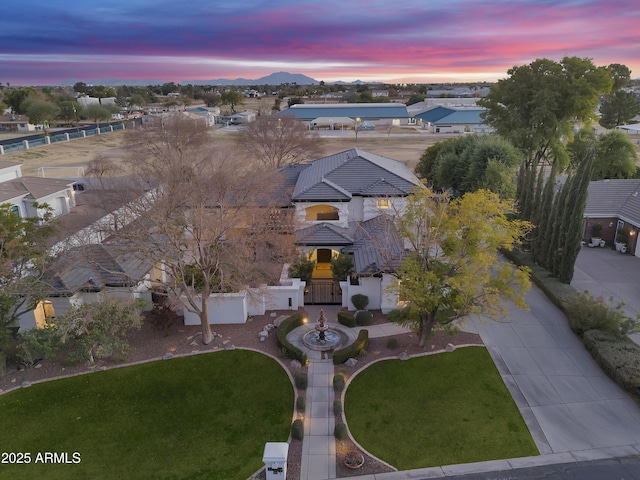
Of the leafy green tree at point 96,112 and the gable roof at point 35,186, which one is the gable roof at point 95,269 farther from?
the leafy green tree at point 96,112

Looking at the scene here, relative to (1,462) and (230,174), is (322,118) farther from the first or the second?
(1,462)

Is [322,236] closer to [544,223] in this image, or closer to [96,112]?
[544,223]

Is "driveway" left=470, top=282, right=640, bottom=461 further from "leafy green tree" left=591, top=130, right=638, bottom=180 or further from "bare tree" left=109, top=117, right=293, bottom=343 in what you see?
"leafy green tree" left=591, top=130, right=638, bottom=180

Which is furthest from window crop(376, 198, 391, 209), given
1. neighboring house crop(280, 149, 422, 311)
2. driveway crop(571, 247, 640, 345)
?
driveway crop(571, 247, 640, 345)

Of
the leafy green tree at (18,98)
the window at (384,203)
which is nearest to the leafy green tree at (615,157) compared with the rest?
the window at (384,203)

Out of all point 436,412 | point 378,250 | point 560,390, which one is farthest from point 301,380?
point 560,390
